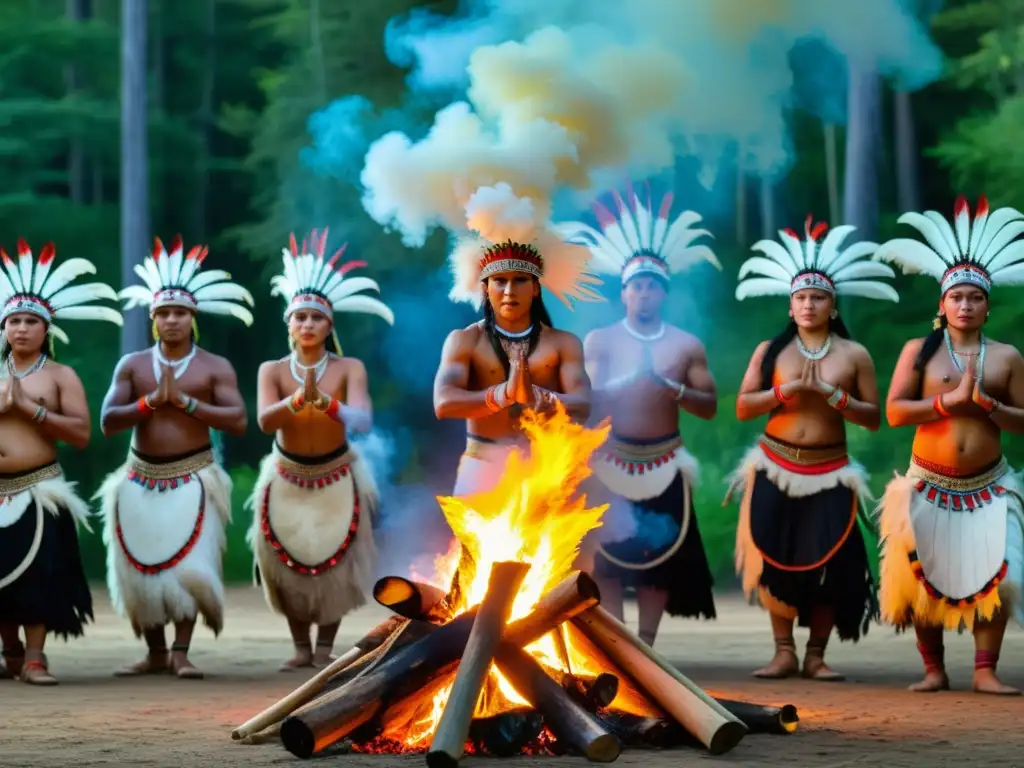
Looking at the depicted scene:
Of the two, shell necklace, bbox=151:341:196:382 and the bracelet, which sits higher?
shell necklace, bbox=151:341:196:382

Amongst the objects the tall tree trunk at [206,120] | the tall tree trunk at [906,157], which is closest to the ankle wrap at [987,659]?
the tall tree trunk at [906,157]

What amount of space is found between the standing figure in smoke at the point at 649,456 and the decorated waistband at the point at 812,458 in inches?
16.9

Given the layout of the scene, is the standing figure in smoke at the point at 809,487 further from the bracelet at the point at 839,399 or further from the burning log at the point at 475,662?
the burning log at the point at 475,662

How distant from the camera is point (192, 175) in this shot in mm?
19734

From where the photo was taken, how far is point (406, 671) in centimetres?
534

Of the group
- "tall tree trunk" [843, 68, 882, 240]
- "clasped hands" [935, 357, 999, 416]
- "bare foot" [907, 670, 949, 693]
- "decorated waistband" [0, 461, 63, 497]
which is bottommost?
"bare foot" [907, 670, 949, 693]

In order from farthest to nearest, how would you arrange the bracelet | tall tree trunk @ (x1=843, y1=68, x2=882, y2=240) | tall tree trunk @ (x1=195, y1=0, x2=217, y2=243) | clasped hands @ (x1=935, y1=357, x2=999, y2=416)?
1. tall tree trunk @ (x1=195, y1=0, x2=217, y2=243)
2. tall tree trunk @ (x1=843, y1=68, x2=882, y2=240)
3. the bracelet
4. clasped hands @ (x1=935, y1=357, x2=999, y2=416)

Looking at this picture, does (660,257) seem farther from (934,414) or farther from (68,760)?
(68,760)

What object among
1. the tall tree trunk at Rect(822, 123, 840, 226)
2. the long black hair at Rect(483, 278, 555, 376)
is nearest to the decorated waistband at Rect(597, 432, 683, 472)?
the long black hair at Rect(483, 278, 555, 376)

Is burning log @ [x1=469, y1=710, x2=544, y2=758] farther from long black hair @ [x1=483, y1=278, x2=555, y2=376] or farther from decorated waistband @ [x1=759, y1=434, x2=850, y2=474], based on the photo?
decorated waistband @ [x1=759, y1=434, x2=850, y2=474]

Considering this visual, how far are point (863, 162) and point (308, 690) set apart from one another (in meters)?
10.1

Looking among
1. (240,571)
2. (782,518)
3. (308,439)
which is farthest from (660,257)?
(240,571)

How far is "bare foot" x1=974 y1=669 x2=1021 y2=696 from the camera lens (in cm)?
682

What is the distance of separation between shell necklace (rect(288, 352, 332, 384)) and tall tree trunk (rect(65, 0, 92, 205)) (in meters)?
12.3
